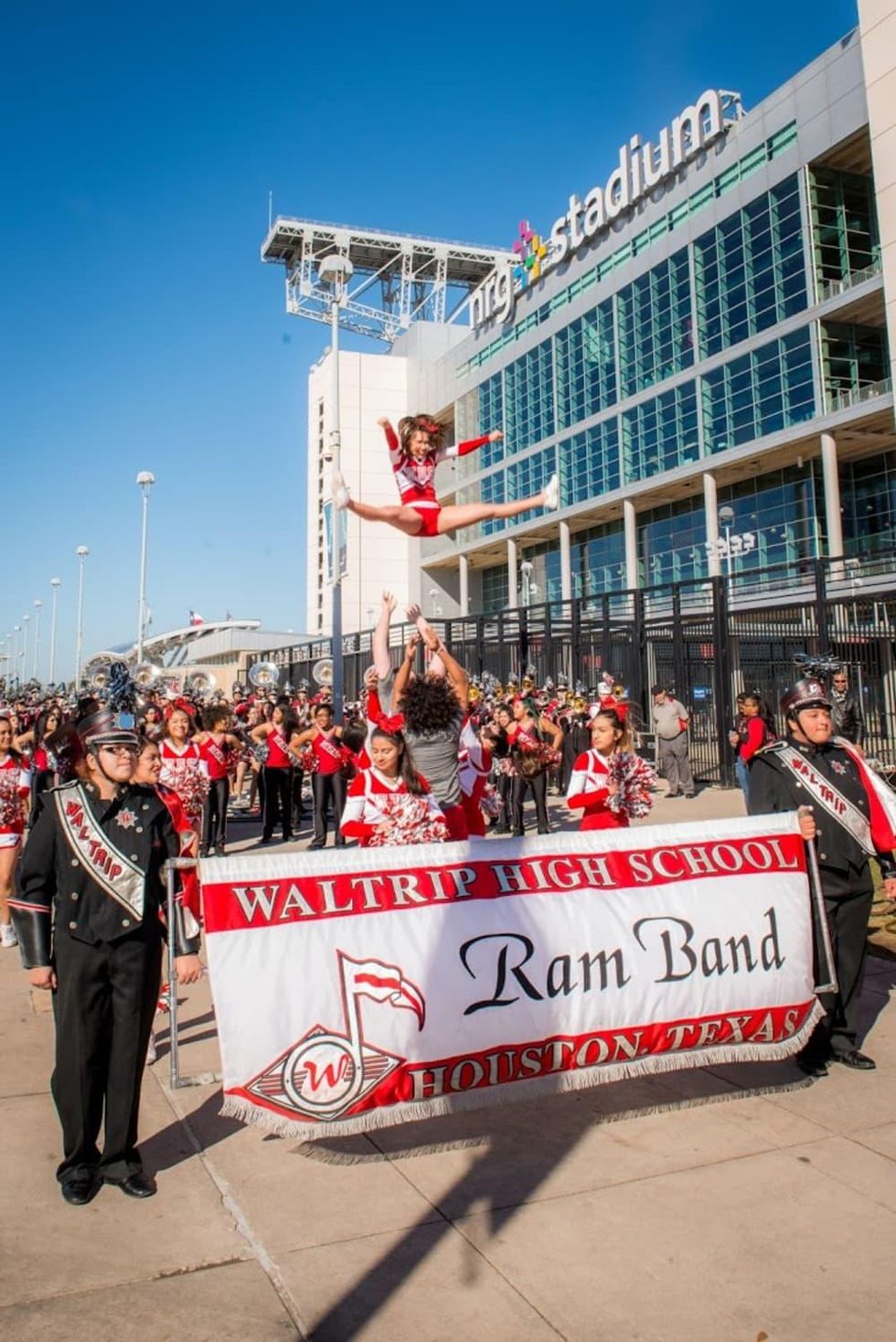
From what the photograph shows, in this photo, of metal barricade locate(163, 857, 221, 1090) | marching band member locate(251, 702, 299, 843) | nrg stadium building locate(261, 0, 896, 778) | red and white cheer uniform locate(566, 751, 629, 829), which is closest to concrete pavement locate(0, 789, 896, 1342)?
metal barricade locate(163, 857, 221, 1090)

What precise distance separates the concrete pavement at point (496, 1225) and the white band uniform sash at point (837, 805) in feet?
3.79

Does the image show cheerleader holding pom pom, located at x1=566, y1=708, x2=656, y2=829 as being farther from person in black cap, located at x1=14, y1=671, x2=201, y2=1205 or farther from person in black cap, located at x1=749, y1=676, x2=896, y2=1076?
person in black cap, located at x1=14, y1=671, x2=201, y2=1205

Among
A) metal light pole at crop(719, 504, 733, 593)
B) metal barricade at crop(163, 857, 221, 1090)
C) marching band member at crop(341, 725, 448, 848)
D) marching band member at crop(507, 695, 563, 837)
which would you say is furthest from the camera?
metal light pole at crop(719, 504, 733, 593)

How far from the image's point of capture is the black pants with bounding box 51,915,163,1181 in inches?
140

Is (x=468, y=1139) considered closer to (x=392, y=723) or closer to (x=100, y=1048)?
(x=100, y=1048)

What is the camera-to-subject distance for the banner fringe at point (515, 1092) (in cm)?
349

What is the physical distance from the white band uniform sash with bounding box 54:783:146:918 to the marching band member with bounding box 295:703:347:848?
8041 millimetres

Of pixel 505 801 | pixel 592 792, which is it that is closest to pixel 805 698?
pixel 592 792

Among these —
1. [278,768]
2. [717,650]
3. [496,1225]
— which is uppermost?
[717,650]

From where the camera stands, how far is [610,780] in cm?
590

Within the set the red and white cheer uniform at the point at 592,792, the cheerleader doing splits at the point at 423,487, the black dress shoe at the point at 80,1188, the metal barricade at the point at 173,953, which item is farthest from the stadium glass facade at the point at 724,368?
the black dress shoe at the point at 80,1188

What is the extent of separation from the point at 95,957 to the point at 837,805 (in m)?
3.54

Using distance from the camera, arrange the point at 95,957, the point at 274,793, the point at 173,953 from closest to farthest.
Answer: the point at 95,957, the point at 173,953, the point at 274,793

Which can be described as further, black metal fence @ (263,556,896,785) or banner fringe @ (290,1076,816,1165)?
black metal fence @ (263,556,896,785)
